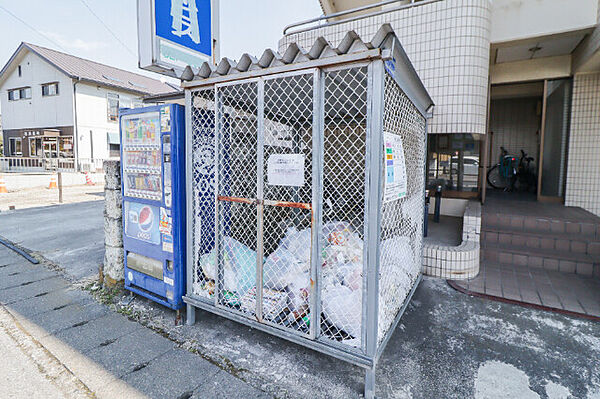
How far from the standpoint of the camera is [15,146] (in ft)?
68.0

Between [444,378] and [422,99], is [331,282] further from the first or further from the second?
[422,99]

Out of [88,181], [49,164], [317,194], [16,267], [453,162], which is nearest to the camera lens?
[317,194]

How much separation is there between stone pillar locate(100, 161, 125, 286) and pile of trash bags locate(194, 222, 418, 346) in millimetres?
1250

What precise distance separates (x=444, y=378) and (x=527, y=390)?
0.51 m

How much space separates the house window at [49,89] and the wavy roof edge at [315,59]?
818 inches

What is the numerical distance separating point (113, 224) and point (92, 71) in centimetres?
2047

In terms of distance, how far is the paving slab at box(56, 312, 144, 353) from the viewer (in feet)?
8.38

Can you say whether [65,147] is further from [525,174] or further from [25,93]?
[525,174]

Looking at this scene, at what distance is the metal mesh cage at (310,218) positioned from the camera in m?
2.03

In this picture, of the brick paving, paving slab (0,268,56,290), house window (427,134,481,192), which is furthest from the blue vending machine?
house window (427,134,481,192)

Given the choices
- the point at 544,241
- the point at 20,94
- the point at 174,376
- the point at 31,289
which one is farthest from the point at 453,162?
the point at 20,94

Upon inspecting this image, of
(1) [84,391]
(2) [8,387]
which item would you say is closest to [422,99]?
(1) [84,391]

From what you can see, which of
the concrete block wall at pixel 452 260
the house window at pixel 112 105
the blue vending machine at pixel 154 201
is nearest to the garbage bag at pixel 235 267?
the blue vending machine at pixel 154 201

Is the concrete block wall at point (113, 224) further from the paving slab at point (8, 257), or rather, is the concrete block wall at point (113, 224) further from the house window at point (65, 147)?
the house window at point (65, 147)
